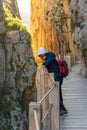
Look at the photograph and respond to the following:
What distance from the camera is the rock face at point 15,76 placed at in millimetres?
22047

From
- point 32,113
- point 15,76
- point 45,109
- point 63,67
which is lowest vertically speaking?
point 15,76

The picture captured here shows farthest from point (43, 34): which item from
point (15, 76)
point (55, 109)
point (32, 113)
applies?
point (32, 113)

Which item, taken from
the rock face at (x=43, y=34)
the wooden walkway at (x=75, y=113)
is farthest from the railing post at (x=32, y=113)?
the rock face at (x=43, y=34)

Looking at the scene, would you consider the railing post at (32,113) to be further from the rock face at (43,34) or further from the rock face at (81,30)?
the rock face at (43,34)

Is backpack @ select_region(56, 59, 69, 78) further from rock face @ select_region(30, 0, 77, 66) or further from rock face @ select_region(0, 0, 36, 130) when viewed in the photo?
rock face @ select_region(30, 0, 77, 66)

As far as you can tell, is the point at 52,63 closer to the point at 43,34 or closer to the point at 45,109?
the point at 45,109

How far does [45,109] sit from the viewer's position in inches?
263

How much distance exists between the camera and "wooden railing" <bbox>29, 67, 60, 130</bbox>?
11.1ft

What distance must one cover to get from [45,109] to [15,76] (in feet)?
58.8

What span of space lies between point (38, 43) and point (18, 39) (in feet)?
34.2

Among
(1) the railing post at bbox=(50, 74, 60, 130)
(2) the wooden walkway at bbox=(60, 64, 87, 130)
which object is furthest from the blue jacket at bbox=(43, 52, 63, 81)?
(1) the railing post at bbox=(50, 74, 60, 130)

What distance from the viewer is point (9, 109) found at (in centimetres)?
2239

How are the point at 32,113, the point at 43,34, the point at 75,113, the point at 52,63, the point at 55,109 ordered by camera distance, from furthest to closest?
the point at 43,34
the point at 75,113
the point at 52,63
the point at 55,109
the point at 32,113

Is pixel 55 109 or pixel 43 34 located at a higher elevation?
pixel 55 109
